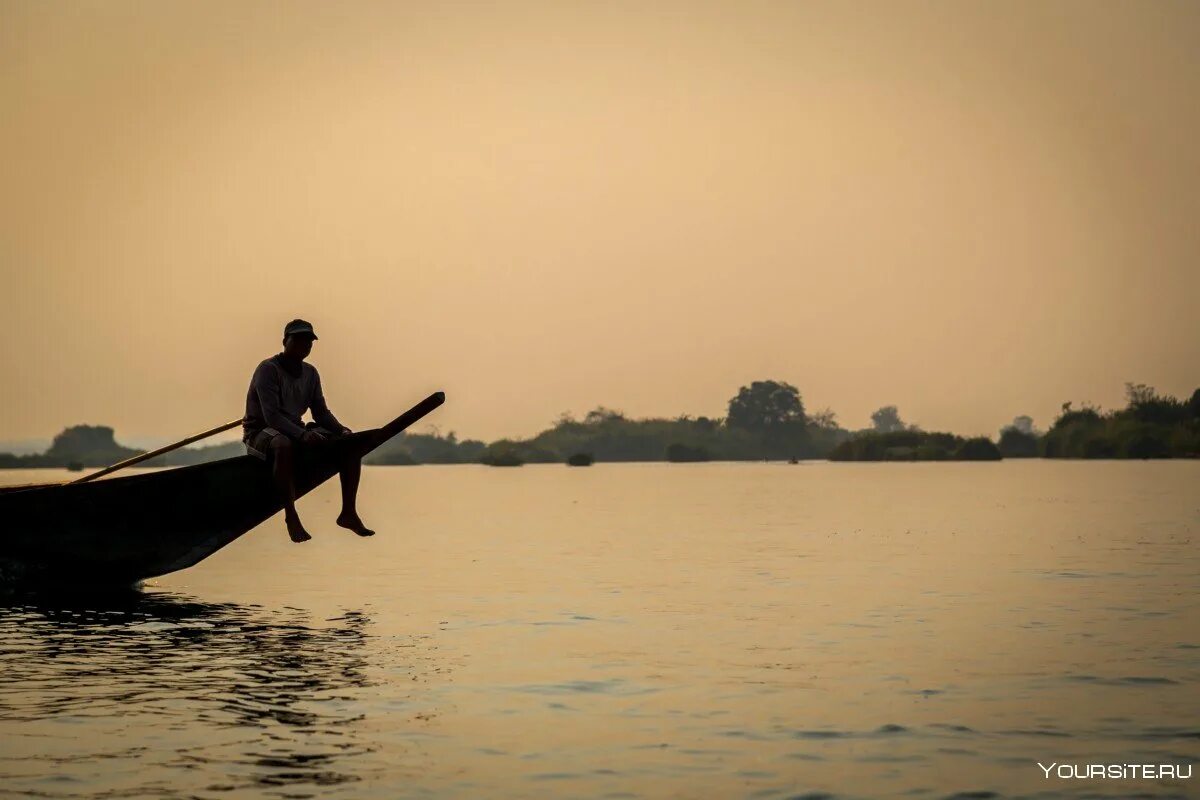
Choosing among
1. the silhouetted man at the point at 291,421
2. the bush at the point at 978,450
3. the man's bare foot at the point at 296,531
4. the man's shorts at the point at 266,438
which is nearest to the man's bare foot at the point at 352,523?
the silhouetted man at the point at 291,421

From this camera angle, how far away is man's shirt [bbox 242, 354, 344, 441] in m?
15.1

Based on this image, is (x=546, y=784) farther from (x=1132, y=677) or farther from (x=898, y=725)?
(x=1132, y=677)

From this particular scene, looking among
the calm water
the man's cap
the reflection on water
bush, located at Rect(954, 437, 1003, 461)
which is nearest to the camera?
the reflection on water

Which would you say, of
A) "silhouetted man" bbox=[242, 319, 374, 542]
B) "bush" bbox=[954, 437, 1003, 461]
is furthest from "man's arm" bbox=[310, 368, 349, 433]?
"bush" bbox=[954, 437, 1003, 461]

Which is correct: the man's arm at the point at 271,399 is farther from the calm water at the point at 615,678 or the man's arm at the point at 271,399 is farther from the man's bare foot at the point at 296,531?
the calm water at the point at 615,678

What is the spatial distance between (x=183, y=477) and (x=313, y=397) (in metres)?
2.23

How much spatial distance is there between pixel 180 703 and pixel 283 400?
205 inches

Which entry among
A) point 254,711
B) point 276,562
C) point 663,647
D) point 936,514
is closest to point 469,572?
point 276,562

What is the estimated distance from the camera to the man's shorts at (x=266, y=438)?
15.6 metres

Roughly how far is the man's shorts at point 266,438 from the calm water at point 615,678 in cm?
173

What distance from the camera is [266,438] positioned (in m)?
15.6

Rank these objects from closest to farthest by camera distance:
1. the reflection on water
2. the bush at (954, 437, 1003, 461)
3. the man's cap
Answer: the reflection on water → the man's cap → the bush at (954, 437, 1003, 461)

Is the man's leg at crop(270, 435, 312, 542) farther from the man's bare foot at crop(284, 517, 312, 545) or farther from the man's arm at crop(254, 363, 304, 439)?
the man's arm at crop(254, 363, 304, 439)

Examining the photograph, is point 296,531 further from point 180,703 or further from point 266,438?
point 180,703
